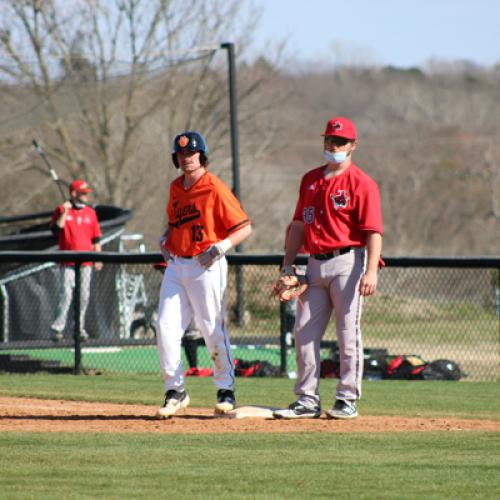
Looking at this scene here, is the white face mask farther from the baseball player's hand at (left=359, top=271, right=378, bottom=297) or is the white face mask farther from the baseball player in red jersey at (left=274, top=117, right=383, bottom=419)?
the baseball player's hand at (left=359, top=271, right=378, bottom=297)

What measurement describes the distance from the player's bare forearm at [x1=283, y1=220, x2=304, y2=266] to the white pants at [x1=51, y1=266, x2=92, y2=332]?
5.79 metres

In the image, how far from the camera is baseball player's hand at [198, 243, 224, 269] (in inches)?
326

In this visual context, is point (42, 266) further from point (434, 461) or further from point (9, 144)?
point (9, 144)

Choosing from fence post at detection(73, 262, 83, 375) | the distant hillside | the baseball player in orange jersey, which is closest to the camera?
the baseball player in orange jersey

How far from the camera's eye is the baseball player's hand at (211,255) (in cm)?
829

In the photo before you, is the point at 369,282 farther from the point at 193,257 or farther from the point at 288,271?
the point at 193,257

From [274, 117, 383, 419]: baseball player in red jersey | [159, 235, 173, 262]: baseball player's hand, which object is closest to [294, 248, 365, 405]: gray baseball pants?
[274, 117, 383, 419]: baseball player in red jersey

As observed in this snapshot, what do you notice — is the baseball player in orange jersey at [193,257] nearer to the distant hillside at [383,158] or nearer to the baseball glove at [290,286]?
the baseball glove at [290,286]

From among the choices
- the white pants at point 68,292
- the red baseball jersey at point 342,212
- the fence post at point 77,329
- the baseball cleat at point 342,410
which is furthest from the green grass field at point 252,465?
the white pants at point 68,292

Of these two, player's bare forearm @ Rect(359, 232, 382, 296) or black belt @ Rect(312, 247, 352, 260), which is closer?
player's bare forearm @ Rect(359, 232, 382, 296)

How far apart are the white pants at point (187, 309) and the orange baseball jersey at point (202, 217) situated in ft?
0.40

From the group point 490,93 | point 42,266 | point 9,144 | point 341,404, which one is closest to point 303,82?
point 490,93

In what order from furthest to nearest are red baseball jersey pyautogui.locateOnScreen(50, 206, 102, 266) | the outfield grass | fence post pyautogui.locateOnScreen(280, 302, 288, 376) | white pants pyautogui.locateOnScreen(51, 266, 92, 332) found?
red baseball jersey pyautogui.locateOnScreen(50, 206, 102, 266), white pants pyautogui.locateOnScreen(51, 266, 92, 332), fence post pyautogui.locateOnScreen(280, 302, 288, 376), the outfield grass

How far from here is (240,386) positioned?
11.6m
